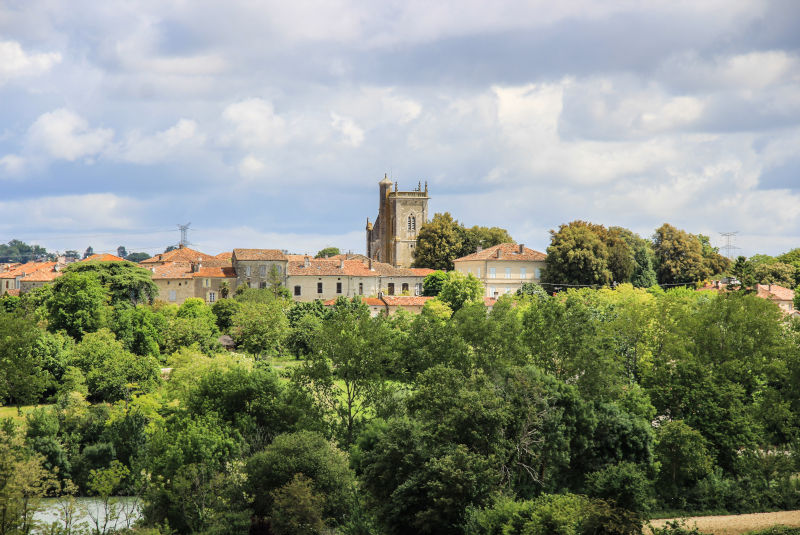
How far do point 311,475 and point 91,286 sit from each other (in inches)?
1217

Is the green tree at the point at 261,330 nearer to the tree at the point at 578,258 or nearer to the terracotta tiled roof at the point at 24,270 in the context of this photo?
the tree at the point at 578,258

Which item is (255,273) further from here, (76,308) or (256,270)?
(76,308)

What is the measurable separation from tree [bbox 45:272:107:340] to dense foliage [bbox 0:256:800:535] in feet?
25.0

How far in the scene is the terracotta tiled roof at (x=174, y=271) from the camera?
71.8 meters

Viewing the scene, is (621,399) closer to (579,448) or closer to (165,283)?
(579,448)

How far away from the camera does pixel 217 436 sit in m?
29.2

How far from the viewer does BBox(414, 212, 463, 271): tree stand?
8088 cm

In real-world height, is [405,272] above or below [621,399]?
above

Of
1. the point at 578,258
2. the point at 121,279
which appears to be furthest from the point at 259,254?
the point at 578,258

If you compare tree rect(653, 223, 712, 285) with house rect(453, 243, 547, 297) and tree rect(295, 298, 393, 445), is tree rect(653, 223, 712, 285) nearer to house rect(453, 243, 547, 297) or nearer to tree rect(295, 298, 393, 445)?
house rect(453, 243, 547, 297)

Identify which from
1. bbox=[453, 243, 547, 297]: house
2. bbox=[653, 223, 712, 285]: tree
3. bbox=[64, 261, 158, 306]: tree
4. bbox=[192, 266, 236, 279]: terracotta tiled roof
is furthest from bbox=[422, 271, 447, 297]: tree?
bbox=[64, 261, 158, 306]: tree

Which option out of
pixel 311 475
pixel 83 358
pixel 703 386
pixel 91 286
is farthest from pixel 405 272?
pixel 311 475

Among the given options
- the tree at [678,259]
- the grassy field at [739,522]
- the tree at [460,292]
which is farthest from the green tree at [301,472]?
the tree at [678,259]

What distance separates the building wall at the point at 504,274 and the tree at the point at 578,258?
251 centimetres
